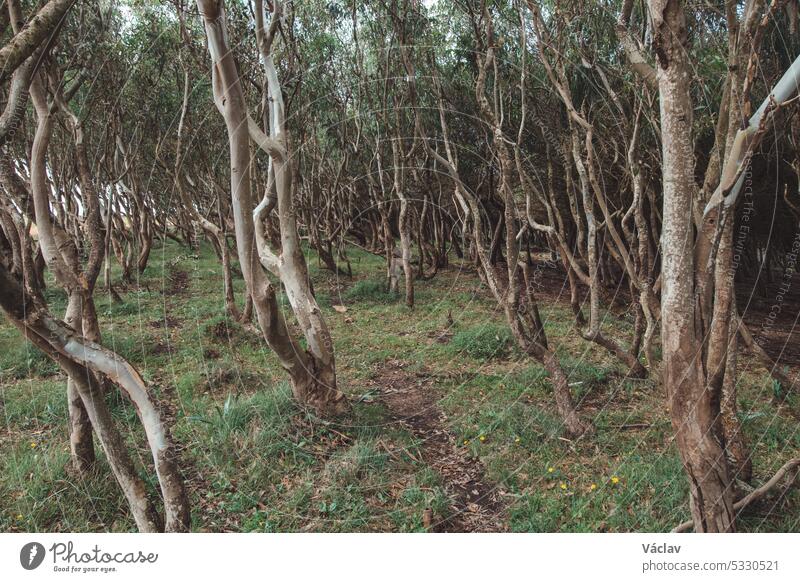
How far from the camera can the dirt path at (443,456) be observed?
11.1ft

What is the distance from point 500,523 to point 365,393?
7.29 ft

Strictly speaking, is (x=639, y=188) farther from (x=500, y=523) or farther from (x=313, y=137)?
(x=313, y=137)

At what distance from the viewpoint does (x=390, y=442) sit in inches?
164

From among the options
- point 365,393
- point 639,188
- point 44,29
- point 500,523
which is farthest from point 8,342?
point 639,188
